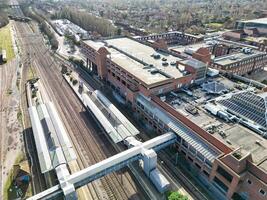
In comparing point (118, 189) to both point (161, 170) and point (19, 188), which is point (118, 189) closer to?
point (161, 170)

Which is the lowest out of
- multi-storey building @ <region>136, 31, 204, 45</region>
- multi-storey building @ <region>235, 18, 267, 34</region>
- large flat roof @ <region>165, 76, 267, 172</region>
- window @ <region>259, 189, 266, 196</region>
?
window @ <region>259, 189, 266, 196</region>

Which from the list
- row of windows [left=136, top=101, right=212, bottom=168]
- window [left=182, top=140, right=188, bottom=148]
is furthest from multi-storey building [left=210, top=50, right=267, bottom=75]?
window [left=182, top=140, right=188, bottom=148]

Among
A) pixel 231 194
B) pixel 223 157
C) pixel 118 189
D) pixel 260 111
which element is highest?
pixel 260 111

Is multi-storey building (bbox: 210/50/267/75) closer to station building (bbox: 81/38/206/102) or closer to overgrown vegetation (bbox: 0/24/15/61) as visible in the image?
station building (bbox: 81/38/206/102)

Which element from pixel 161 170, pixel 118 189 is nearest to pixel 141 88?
pixel 161 170

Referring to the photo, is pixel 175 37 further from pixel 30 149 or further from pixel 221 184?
pixel 30 149
